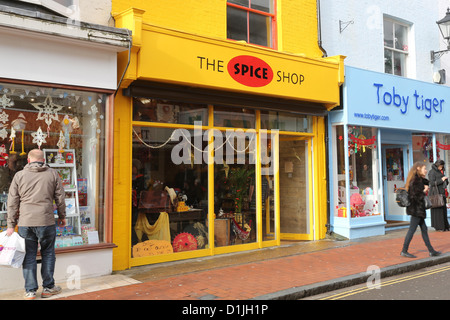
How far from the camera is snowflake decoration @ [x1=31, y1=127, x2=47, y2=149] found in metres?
6.40

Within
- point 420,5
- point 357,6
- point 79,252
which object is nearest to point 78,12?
point 79,252

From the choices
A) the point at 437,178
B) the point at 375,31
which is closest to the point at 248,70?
the point at 375,31

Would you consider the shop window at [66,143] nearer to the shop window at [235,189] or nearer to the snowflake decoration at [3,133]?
the snowflake decoration at [3,133]

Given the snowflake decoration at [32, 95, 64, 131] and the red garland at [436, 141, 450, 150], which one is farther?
the red garland at [436, 141, 450, 150]

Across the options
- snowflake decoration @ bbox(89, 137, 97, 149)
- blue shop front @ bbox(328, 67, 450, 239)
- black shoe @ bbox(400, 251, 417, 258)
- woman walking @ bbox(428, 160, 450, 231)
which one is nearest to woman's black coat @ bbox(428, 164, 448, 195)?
woman walking @ bbox(428, 160, 450, 231)

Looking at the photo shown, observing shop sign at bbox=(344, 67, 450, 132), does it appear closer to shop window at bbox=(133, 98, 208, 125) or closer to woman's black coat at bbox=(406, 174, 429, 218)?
woman's black coat at bbox=(406, 174, 429, 218)

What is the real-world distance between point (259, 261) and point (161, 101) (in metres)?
3.38

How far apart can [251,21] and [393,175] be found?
6.46m

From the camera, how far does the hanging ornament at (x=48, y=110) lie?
644 centimetres

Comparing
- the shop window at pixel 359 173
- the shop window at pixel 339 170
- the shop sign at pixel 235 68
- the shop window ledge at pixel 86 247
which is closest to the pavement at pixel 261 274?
the shop window ledge at pixel 86 247

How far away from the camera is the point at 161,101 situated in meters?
7.57

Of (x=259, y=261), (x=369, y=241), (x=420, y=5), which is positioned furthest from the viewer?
(x=420, y=5)

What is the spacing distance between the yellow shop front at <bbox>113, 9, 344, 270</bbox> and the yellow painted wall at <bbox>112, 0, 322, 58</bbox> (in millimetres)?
569

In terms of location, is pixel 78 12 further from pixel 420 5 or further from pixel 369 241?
pixel 420 5
